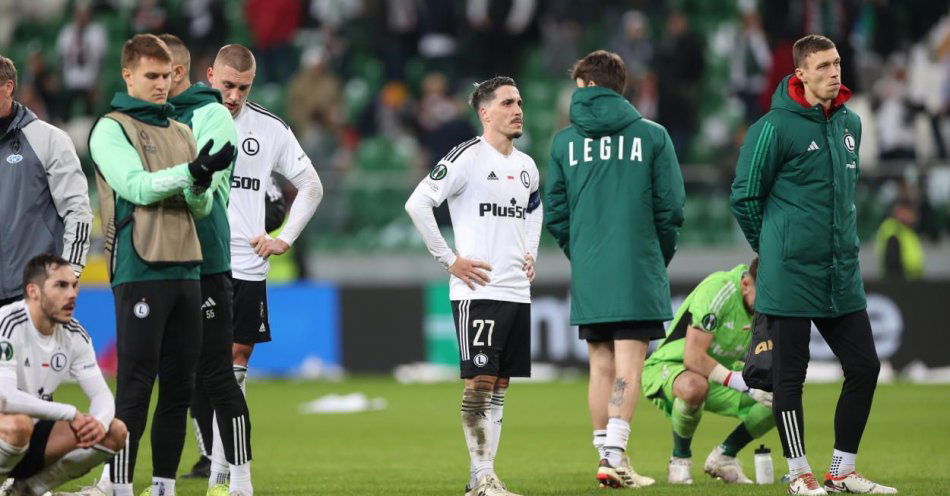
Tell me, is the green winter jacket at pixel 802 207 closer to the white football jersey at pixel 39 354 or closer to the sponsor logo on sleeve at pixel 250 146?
the sponsor logo on sleeve at pixel 250 146

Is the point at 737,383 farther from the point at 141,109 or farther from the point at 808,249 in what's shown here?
the point at 141,109

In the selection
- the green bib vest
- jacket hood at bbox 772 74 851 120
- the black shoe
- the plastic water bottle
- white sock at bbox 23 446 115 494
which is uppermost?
jacket hood at bbox 772 74 851 120

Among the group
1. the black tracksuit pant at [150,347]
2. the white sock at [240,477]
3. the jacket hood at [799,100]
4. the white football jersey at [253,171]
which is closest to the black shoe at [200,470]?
the white football jersey at [253,171]

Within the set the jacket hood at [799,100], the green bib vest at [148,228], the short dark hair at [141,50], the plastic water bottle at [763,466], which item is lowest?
the plastic water bottle at [763,466]

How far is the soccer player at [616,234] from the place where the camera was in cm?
828

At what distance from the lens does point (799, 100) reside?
7.77m

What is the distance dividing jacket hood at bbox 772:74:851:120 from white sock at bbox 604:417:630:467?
1.96 meters

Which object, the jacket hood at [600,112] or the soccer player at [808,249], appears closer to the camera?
the soccer player at [808,249]

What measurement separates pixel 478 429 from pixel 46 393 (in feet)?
7.43

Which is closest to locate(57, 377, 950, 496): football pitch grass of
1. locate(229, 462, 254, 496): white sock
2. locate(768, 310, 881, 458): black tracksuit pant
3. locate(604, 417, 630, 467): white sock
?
locate(604, 417, 630, 467): white sock

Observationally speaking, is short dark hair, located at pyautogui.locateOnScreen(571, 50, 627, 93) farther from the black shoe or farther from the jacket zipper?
the black shoe

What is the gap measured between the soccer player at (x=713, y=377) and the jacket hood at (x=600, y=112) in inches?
46.5

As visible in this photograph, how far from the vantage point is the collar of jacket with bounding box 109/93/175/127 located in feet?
23.0

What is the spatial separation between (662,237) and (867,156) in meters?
11.3
